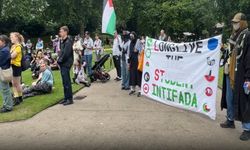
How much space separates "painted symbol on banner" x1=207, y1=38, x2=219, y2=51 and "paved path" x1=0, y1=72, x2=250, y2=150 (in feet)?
4.93

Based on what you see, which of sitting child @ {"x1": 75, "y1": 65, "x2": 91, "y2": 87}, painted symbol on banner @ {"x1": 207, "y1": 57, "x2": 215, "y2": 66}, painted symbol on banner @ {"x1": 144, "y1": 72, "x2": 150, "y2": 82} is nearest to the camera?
painted symbol on banner @ {"x1": 207, "y1": 57, "x2": 215, "y2": 66}

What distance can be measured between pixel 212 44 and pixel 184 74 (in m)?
1.29

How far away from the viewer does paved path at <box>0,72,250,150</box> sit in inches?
293

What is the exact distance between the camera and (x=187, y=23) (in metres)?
58.2

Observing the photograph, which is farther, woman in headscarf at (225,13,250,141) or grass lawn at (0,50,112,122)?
grass lawn at (0,50,112,122)

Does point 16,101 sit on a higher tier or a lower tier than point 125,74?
lower

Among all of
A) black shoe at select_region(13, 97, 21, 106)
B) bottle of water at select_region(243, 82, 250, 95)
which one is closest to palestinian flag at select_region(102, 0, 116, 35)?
black shoe at select_region(13, 97, 21, 106)

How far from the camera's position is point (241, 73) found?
26.0ft

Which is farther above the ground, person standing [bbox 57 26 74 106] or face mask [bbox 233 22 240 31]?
face mask [bbox 233 22 240 31]

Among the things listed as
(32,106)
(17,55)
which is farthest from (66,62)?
(32,106)

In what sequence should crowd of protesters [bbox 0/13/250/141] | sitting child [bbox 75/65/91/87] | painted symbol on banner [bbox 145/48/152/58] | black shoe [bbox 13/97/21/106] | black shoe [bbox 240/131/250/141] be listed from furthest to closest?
1. sitting child [bbox 75/65/91/87]
2. painted symbol on banner [bbox 145/48/152/58]
3. black shoe [bbox 13/97/21/106]
4. crowd of protesters [bbox 0/13/250/141]
5. black shoe [bbox 240/131/250/141]

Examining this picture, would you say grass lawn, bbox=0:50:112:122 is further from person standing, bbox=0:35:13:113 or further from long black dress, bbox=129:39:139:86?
long black dress, bbox=129:39:139:86

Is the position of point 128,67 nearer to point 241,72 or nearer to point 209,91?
point 209,91

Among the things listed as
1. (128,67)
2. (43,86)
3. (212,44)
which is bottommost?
(43,86)
